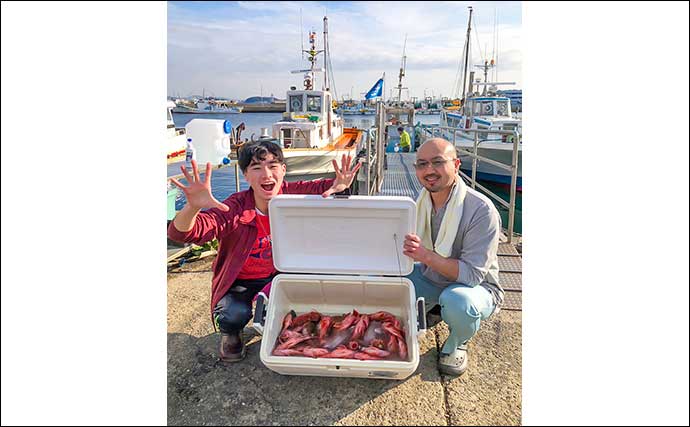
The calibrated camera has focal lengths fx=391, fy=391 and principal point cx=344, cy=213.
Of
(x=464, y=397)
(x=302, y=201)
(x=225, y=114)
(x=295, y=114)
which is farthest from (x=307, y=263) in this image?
(x=225, y=114)

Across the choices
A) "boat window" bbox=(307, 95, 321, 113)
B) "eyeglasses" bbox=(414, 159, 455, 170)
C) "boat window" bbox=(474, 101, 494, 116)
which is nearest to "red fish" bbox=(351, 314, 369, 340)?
"eyeglasses" bbox=(414, 159, 455, 170)

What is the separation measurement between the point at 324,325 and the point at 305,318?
0.51ft

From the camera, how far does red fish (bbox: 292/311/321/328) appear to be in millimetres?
2508

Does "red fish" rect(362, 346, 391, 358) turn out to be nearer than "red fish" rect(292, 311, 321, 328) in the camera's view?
Yes

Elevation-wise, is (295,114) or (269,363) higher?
(295,114)

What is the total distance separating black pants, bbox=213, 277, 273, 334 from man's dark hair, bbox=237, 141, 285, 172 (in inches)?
31.2

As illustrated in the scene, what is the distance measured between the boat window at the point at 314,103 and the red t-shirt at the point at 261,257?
40.1ft

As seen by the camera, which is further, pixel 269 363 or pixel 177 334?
pixel 177 334

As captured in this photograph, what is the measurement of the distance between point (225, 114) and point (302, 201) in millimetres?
64594

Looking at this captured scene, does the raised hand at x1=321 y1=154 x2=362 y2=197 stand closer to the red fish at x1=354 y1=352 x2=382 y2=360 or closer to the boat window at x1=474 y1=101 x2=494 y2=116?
the red fish at x1=354 y1=352 x2=382 y2=360

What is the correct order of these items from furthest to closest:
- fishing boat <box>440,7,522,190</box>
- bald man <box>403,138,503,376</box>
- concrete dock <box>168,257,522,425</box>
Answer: fishing boat <box>440,7,522,190</box> < bald man <box>403,138,503,376</box> < concrete dock <box>168,257,522,425</box>

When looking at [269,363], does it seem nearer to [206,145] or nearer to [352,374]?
[352,374]

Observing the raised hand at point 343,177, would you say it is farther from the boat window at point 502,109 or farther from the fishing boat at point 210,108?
the fishing boat at point 210,108

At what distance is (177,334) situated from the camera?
2.73 metres
